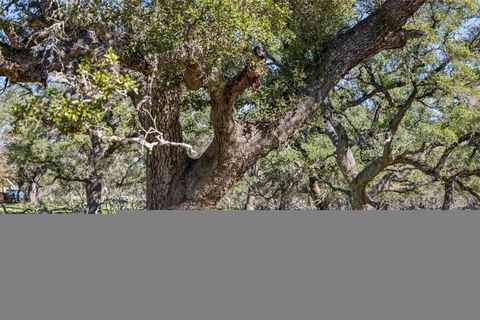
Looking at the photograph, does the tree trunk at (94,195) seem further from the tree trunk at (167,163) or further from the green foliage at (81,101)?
the green foliage at (81,101)

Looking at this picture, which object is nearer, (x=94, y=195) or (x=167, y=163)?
(x=167, y=163)

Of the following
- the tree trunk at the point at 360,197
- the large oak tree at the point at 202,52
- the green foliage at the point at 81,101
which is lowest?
the tree trunk at the point at 360,197

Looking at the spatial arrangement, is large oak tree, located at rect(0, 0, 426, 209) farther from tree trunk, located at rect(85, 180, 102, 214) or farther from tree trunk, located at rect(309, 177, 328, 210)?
tree trunk, located at rect(85, 180, 102, 214)

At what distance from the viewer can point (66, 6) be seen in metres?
3.72

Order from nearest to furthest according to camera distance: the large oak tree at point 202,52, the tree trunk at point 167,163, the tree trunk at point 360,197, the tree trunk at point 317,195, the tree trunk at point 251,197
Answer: the large oak tree at point 202,52 → the tree trunk at point 167,163 → the tree trunk at point 360,197 → the tree trunk at point 317,195 → the tree trunk at point 251,197

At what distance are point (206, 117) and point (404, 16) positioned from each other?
5.95 meters

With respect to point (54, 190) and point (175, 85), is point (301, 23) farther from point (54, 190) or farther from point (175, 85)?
point (54, 190)

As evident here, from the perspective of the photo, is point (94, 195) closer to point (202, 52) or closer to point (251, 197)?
point (251, 197)

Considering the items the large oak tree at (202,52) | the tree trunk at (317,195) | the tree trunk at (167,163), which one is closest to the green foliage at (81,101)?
the large oak tree at (202,52)

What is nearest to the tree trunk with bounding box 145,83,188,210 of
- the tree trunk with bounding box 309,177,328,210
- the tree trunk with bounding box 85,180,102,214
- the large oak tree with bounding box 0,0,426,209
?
the large oak tree with bounding box 0,0,426,209

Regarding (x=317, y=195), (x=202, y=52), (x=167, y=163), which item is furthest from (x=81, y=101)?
(x=317, y=195)

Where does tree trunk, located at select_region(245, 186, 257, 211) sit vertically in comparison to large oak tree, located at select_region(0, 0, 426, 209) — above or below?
below

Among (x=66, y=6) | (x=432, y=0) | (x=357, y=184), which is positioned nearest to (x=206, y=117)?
(x=357, y=184)

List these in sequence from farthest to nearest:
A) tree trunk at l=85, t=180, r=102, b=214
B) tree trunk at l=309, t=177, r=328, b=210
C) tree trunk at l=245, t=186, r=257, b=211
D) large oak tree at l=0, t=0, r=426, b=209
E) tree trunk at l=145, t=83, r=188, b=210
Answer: tree trunk at l=245, t=186, r=257, b=211 → tree trunk at l=85, t=180, r=102, b=214 → tree trunk at l=309, t=177, r=328, b=210 → tree trunk at l=145, t=83, r=188, b=210 → large oak tree at l=0, t=0, r=426, b=209
